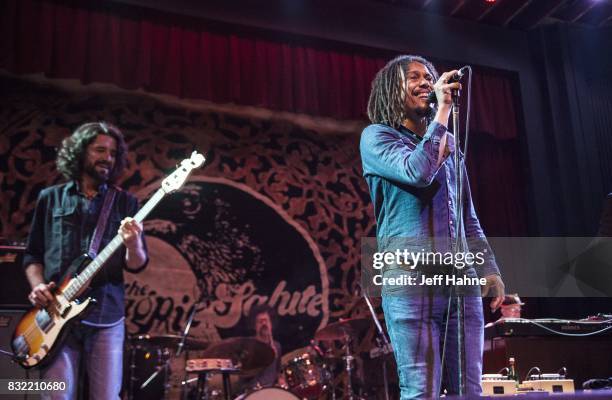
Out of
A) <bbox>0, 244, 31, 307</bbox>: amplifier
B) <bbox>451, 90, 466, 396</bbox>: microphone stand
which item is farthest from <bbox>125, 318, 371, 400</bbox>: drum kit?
<bbox>451, 90, 466, 396</bbox>: microphone stand

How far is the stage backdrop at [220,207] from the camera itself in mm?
5117

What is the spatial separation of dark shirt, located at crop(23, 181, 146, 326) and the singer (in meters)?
1.30

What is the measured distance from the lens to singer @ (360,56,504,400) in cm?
177

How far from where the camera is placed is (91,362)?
248 cm

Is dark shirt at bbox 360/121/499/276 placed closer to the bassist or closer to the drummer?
the bassist

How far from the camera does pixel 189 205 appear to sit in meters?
5.44

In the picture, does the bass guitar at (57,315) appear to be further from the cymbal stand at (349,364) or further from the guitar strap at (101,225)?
the cymbal stand at (349,364)

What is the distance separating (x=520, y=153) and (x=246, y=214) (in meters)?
3.07

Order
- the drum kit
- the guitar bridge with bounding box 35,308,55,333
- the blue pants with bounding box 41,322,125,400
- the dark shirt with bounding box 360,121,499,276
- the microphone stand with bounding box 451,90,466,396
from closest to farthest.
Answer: the microphone stand with bounding box 451,90,466,396 → the dark shirt with bounding box 360,121,499,276 → the blue pants with bounding box 41,322,125,400 → the guitar bridge with bounding box 35,308,55,333 → the drum kit

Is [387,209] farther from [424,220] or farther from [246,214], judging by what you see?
[246,214]

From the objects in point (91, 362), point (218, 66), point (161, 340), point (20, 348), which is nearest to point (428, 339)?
point (91, 362)

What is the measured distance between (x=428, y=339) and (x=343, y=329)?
3.27m

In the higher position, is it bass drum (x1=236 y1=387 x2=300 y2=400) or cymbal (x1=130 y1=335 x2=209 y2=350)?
cymbal (x1=130 y1=335 x2=209 y2=350)

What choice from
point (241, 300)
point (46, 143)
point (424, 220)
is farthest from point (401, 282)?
point (46, 143)
